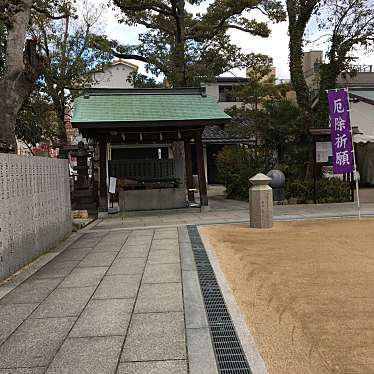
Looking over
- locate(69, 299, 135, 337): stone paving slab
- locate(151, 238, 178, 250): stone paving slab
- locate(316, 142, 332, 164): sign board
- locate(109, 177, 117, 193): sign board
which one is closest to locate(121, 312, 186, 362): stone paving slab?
locate(69, 299, 135, 337): stone paving slab

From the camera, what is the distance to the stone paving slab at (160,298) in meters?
4.71

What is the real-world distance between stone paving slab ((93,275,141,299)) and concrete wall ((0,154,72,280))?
154cm

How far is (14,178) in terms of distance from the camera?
6.81 metres

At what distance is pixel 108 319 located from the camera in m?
4.45

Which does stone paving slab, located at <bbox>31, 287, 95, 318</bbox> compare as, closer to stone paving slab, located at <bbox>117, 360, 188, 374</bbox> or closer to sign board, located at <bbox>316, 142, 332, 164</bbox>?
stone paving slab, located at <bbox>117, 360, 188, 374</bbox>

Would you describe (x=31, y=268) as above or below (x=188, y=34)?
below

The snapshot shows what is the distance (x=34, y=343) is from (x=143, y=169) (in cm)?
1345

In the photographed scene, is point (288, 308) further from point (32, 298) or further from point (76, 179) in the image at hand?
point (76, 179)

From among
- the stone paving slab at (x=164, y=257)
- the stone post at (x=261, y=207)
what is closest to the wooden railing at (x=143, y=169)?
the stone post at (x=261, y=207)

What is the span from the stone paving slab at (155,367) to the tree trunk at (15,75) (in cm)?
659

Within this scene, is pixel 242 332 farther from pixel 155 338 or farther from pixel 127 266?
pixel 127 266

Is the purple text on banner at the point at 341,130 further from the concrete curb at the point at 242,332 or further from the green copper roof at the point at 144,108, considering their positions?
the concrete curb at the point at 242,332

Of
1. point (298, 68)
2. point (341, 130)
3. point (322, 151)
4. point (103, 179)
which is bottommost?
point (103, 179)

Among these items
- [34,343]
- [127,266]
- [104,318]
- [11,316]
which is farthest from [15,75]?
[34,343]
